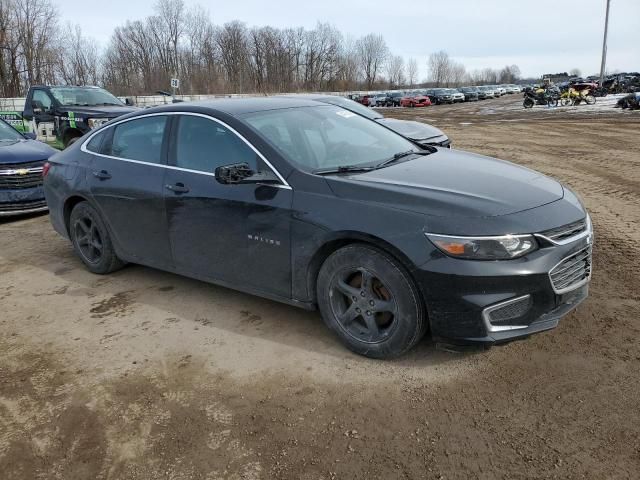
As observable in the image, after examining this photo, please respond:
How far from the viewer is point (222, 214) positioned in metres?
3.95

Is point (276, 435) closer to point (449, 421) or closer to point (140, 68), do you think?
point (449, 421)

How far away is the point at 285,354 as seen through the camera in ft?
11.9

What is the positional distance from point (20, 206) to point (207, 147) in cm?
493

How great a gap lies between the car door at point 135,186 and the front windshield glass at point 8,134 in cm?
459

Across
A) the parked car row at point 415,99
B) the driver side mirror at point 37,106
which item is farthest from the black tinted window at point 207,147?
the parked car row at point 415,99

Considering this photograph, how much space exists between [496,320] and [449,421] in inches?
25.2

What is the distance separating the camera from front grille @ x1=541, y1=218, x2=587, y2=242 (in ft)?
10.2

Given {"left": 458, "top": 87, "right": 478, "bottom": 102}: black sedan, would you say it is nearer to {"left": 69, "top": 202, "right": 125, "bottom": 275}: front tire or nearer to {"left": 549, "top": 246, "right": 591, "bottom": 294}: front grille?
{"left": 69, "top": 202, "right": 125, "bottom": 275}: front tire

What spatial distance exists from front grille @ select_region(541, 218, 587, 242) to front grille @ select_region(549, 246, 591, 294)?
0.12 m

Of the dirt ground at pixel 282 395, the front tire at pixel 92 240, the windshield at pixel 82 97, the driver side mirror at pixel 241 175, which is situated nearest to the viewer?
the dirt ground at pixel 282 395

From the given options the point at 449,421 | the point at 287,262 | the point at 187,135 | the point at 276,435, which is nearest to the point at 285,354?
the point at 287,262

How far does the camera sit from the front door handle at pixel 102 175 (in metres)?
4.85

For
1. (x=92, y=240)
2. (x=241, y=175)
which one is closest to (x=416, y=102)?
(x=92, y=240)

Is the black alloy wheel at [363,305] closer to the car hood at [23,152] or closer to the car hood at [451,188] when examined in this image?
the car hood at [451,188]
